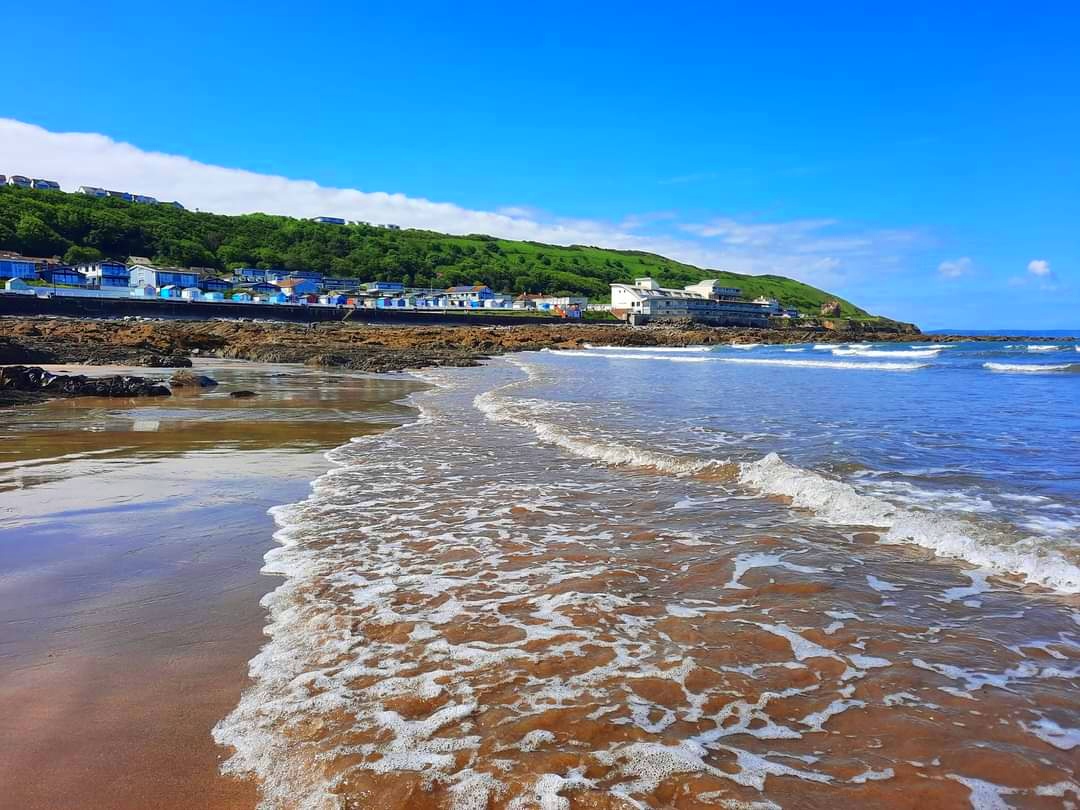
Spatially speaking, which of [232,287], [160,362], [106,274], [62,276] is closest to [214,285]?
[232,287]

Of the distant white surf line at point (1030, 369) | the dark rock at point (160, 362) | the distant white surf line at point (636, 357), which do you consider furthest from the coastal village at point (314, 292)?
the distant white surf line at point (1030, 369)

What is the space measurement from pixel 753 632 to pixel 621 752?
153 centimetres

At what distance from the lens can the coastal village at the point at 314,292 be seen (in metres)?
76.9

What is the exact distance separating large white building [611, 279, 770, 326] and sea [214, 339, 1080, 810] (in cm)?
9950

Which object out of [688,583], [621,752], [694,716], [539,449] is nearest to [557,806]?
[621,752]

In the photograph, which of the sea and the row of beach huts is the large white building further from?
the sea

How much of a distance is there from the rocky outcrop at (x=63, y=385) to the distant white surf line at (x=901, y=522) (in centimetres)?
1431

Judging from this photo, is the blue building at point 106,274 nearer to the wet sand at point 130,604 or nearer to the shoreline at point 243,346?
the shoreline at point 243,346

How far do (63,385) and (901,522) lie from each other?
17.6 meters

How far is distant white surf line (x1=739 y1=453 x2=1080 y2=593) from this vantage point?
4914 mm

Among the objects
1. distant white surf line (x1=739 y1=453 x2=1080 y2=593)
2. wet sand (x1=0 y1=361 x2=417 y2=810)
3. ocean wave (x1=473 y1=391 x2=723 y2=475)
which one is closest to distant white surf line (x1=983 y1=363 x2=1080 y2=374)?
ocean wave (x1=473 y1=391 x2=723 y2=475)

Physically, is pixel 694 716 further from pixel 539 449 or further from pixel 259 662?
pixel 539 449

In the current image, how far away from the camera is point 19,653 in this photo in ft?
11.7

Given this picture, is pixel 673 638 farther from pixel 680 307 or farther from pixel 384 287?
pixel 384 287
